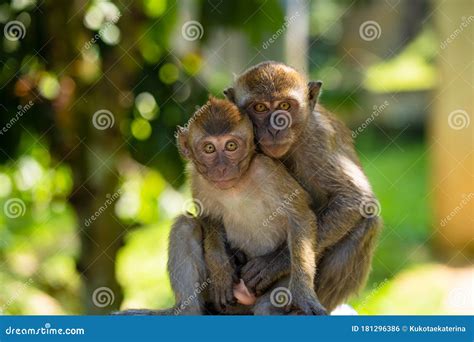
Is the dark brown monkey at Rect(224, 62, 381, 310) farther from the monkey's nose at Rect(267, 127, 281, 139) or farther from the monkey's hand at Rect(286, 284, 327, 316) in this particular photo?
the monkey's hand at Rect(286, 284, 327, 316)

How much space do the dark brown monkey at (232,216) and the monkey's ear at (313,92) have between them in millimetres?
537

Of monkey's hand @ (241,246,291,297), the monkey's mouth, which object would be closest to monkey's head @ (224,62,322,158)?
the monkey's mouth

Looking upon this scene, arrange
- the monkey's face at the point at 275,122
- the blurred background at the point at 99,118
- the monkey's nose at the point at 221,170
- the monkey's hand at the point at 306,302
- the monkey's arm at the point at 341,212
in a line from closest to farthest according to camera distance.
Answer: the monkey's hand at the point at 306,302 → the monkey's nose at the point at 221,170 → the monkey's face at the point at 275,122 → the monkey's arm at the point at 341,212 → the blurred background at the point at 99,118

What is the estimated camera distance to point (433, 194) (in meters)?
11.7

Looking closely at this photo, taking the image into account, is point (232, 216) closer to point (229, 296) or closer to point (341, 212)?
point (229, 296)

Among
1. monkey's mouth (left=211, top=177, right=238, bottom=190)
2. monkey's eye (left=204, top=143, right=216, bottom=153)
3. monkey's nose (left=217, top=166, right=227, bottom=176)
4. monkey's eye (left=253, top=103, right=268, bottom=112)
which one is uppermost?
monkey's eye (left=253, top=103, right=268, bottom=112)

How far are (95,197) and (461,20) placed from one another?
5.47m

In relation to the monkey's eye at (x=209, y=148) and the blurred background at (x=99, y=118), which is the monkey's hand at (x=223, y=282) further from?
the blurred background at (x=99, y=118)

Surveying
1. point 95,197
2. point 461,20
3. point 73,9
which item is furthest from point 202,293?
point 461,20

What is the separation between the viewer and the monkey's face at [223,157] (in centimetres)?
507

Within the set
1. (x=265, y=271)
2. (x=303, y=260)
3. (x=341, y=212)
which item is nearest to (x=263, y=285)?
(x=265, y=271)

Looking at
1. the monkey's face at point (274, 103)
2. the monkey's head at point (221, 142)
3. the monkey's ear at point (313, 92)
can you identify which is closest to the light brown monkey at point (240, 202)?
the monkey's head at point (221, 142)

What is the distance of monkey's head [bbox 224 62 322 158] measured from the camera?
524 centimetres

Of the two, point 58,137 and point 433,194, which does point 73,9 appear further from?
point 433,194
